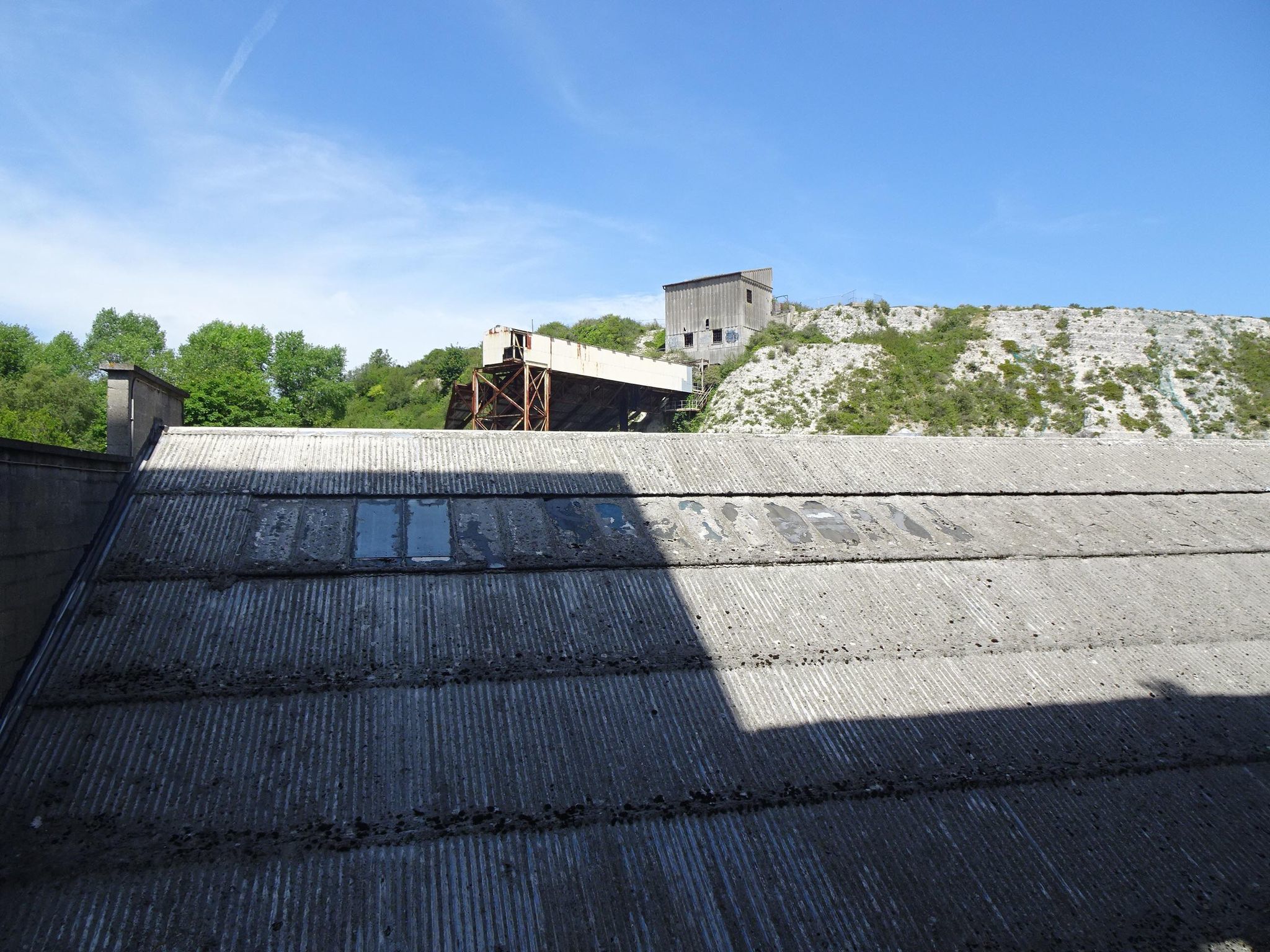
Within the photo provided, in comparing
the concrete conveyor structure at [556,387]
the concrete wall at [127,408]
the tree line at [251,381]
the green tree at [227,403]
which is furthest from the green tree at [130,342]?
the concrete wall at [127,408]

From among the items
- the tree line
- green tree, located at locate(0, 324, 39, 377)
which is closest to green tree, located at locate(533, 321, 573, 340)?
the tree line

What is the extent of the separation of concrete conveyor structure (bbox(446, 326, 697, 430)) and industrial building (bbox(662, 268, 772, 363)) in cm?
430

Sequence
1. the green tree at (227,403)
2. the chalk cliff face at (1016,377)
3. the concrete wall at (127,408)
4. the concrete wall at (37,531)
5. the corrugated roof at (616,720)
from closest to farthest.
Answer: the corrugated roof at (616,720) → the concrete wall at (37,531) → the concrete wall at (127,408) → the chalk cliff face at (1016,377) → the green tree at (227,403)

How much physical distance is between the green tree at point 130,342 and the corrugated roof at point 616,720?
60.5 metres

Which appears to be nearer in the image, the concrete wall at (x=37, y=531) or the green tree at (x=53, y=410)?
the concrete wall at (x=37, y=531)

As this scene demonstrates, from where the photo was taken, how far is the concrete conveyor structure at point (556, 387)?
34.1m

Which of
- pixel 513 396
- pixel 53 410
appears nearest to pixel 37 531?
pixel 513 396

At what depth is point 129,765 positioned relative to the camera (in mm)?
9766

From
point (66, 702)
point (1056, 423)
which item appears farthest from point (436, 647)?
point (1056, 423)

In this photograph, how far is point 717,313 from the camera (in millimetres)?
46312

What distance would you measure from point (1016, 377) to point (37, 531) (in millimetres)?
42270

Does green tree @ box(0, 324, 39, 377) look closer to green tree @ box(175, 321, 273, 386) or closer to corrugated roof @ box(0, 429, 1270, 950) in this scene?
green tree @ box(175, 321, 273, 386)

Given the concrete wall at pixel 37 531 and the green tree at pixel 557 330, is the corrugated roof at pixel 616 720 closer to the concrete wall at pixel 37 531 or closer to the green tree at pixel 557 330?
the concrete wall at pixel 37 531

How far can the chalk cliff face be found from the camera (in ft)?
131
